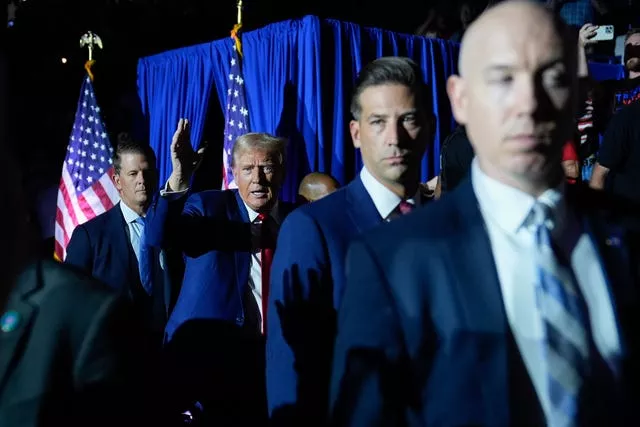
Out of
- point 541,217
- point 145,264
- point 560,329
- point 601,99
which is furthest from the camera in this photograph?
point 601,99

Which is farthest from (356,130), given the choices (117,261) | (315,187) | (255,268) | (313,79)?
(313,79)

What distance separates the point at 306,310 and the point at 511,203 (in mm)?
923

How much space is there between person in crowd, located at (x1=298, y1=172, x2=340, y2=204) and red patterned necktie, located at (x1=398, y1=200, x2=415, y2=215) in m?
2.93

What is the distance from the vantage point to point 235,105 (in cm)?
834

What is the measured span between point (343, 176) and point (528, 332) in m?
6.64

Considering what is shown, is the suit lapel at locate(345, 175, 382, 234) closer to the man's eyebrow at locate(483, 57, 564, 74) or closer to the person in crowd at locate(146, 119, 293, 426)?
the man's eyebrow at locate(483, 57, 564, 74)

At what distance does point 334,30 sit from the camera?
318 inches

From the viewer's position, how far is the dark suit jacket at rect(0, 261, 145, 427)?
1.79 meters

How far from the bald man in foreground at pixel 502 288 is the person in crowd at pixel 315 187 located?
12.7 feet

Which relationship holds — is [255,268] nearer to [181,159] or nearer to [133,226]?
[181,159]

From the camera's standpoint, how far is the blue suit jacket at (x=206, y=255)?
378cm

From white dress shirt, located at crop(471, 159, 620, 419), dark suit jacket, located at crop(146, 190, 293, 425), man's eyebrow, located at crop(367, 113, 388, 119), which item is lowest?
dark suit jacket, located at crop(146, 190, 293, 425)

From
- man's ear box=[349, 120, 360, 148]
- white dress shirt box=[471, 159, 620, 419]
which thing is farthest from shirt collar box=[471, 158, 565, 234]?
man's ear box=[349, 120, 360, 148]

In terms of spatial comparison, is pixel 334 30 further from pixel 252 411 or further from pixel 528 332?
pixel 528 332
